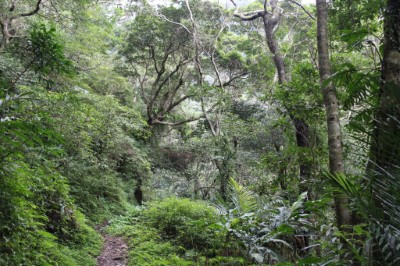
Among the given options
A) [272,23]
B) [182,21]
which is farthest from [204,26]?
[272,23]

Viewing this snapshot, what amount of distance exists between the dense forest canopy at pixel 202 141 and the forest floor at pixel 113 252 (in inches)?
1.5

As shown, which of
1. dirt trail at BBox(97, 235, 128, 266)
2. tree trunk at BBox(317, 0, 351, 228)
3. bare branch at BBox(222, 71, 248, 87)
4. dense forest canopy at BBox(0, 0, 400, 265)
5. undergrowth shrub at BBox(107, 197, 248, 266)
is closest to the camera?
dense forest canopy at BBox(0, 0, 400, 265)

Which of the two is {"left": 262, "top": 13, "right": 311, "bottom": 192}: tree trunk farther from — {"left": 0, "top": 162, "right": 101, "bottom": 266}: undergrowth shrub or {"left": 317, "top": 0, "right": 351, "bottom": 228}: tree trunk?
{"left": 0, "top": 162, "right": 101, "bottom": 266}: undergrowth shrub

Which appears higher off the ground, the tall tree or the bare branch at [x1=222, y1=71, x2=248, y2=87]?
the bare branch at [x1=222, y1=71, x2=248, y2=87]

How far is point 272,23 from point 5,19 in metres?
6.78

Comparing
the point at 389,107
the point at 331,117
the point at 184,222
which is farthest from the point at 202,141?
the point at 389,107

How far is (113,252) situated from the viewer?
6.24m

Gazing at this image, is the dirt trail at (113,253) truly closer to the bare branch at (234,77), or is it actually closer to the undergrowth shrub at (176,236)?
the undergrowth shrub at (176,236)

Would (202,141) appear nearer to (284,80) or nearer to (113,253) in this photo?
(284,80)

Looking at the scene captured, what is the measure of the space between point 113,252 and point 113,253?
0.08 m

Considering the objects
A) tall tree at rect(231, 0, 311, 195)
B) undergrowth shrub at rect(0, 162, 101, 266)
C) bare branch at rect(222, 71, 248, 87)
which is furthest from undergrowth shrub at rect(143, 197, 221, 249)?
bare branch at rect(222, 71, 248, 87)

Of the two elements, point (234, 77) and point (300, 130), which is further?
point (234, 77)

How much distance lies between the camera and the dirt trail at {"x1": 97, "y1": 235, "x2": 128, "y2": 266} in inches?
224

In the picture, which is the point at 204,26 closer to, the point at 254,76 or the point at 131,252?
the point at 254,76
